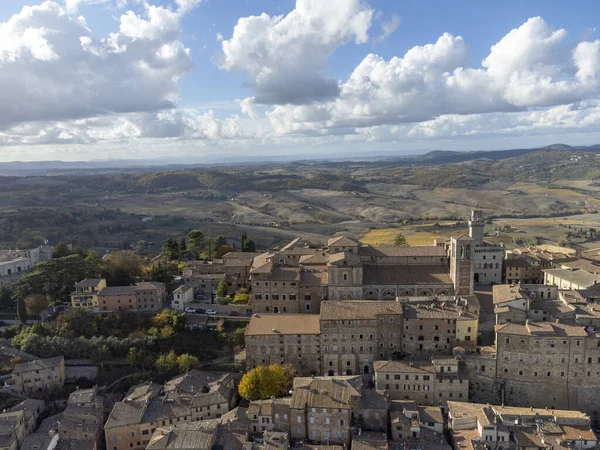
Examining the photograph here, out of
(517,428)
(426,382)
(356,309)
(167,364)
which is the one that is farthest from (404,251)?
(167,364)

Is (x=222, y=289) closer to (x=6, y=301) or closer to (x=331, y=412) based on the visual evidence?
(x=331, y=412)

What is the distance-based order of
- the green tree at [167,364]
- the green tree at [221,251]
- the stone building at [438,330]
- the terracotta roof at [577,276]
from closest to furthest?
the stone building at [438,330], the green tree at [167,364], the terracotta roof at [577,276], the green tree at [221,251]

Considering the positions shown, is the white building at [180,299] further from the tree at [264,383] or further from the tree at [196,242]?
the tree at [196,242]

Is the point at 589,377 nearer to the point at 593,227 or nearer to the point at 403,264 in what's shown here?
the point at 403,264

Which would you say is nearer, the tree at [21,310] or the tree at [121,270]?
the tree at [21,310]

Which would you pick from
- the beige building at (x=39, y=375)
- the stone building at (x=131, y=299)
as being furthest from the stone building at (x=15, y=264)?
the beige building at (x=39, y=375)

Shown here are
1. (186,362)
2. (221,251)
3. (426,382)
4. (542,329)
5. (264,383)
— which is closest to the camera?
(426,382)
